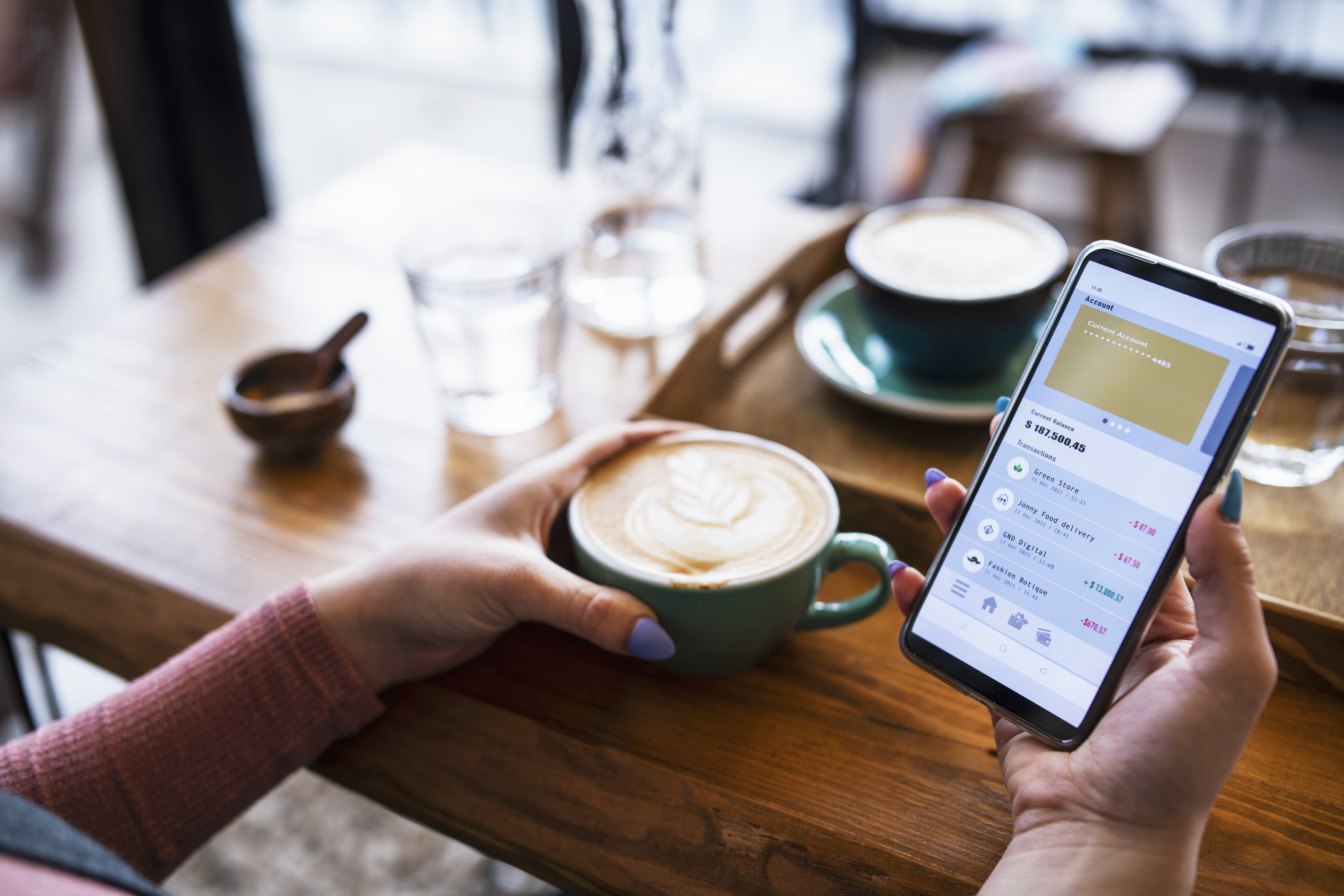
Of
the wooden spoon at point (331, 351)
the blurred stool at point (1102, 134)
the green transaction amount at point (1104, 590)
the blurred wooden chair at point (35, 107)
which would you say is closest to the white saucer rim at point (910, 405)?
the green transaction amount at point (1104, 590)

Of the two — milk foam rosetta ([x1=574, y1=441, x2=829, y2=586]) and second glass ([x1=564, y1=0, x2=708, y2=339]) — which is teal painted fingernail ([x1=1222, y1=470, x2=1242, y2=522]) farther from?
second glass ([x1=564, y1=0, x2=708, y2=339])

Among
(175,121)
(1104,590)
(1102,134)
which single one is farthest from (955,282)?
(175,121)

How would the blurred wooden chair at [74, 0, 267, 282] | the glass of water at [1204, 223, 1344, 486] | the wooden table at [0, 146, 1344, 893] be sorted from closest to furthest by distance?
the wooden table at [0, 146, 1344, 893]
the glass of water at [1204, 223, 1344, 486]
the blurred wooden chair at [74, 0, 267, 282]

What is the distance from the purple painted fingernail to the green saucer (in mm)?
356

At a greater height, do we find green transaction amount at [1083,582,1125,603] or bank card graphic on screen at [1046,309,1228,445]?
bank card graphic on screen at [1046,309,1228,445]

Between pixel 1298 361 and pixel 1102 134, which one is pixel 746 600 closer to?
pixel 1298 361

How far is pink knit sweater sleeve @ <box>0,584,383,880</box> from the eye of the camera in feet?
2.06

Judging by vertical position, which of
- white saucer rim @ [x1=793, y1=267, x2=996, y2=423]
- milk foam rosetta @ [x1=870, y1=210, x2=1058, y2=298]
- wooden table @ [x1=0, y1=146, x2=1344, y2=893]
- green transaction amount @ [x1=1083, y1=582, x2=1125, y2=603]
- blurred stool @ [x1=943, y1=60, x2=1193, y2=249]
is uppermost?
milk foam rosetta @ [x1=870, y1=210, x2=1058, y2=298]

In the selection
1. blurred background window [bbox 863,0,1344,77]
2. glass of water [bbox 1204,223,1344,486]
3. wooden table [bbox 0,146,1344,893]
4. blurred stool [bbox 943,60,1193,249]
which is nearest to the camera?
wooden table [bbox 0,146,1344,893]

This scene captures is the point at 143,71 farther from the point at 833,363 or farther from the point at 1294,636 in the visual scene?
the point at 1294,636

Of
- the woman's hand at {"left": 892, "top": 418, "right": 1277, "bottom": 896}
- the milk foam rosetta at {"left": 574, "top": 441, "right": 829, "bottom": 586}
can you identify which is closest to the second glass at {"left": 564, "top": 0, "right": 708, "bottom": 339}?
the milk foam rosetta at {"left": 574, "top": 441, "right": 829, "bottom": 586}

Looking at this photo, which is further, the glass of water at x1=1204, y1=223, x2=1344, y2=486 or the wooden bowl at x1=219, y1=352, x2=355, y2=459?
the wooden bowl at x1=219, y1=352, x2=355, y2=459

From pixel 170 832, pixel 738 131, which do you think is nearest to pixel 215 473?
pixel 170 832

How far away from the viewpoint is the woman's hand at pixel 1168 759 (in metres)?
0.48
